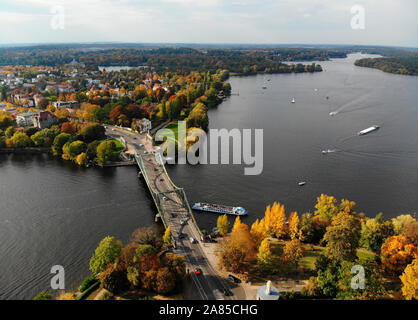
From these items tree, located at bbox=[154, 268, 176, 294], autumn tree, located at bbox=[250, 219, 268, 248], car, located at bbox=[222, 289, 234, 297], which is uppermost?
autumn tree, located at bbox=[250, 219, 268, 248]

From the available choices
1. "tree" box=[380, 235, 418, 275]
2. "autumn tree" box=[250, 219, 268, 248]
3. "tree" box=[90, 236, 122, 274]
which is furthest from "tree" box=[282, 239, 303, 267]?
"tree" box=[90, 236, 122, 274]

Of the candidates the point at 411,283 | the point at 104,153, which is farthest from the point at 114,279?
the point at 104,153

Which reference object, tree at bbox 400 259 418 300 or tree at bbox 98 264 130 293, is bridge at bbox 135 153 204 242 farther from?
tree at bbox 400 259 418 300

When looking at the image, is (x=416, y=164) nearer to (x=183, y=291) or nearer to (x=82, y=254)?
(x=183, y=291)

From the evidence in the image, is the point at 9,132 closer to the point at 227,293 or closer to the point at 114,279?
the point at 114,279

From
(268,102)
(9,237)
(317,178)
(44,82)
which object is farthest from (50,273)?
(44,82)
